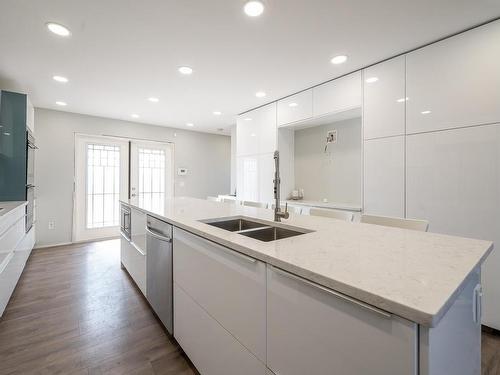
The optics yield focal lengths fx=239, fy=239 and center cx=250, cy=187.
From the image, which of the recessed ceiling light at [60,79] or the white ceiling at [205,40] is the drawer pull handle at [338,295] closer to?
the white ceiling at [205,40]

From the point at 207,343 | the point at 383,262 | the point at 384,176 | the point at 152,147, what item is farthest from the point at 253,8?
the point at 152,147

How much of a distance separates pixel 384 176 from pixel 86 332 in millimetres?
3092

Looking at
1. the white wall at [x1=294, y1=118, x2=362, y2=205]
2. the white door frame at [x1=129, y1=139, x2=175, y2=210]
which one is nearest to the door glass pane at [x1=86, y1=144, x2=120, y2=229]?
the white door frame at [x1=129, y1=139, x2=175, y2=210]

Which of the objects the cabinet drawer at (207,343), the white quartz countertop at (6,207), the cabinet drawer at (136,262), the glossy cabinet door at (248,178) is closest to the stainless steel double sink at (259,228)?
the cabinet drawer at (207,343)

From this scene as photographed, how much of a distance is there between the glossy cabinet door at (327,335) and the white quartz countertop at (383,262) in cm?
5

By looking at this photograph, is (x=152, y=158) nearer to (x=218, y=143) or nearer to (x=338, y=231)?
(x=218, y=143)

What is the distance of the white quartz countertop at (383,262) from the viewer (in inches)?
22.6

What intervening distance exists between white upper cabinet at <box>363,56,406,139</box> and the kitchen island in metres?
1.64

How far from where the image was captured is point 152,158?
550 centimetres

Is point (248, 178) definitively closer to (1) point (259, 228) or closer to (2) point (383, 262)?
(1) point (259, 228)

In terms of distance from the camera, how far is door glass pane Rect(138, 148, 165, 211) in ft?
17.5

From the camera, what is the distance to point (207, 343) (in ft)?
4.21

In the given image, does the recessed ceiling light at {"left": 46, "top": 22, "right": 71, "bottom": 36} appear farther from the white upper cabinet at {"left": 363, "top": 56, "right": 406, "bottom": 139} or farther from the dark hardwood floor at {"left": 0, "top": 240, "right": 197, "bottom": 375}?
the white upper cabinet at {"left": 363, "top": 56, "right": 406, "bottom": 139}

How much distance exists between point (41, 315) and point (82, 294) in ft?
1.30
